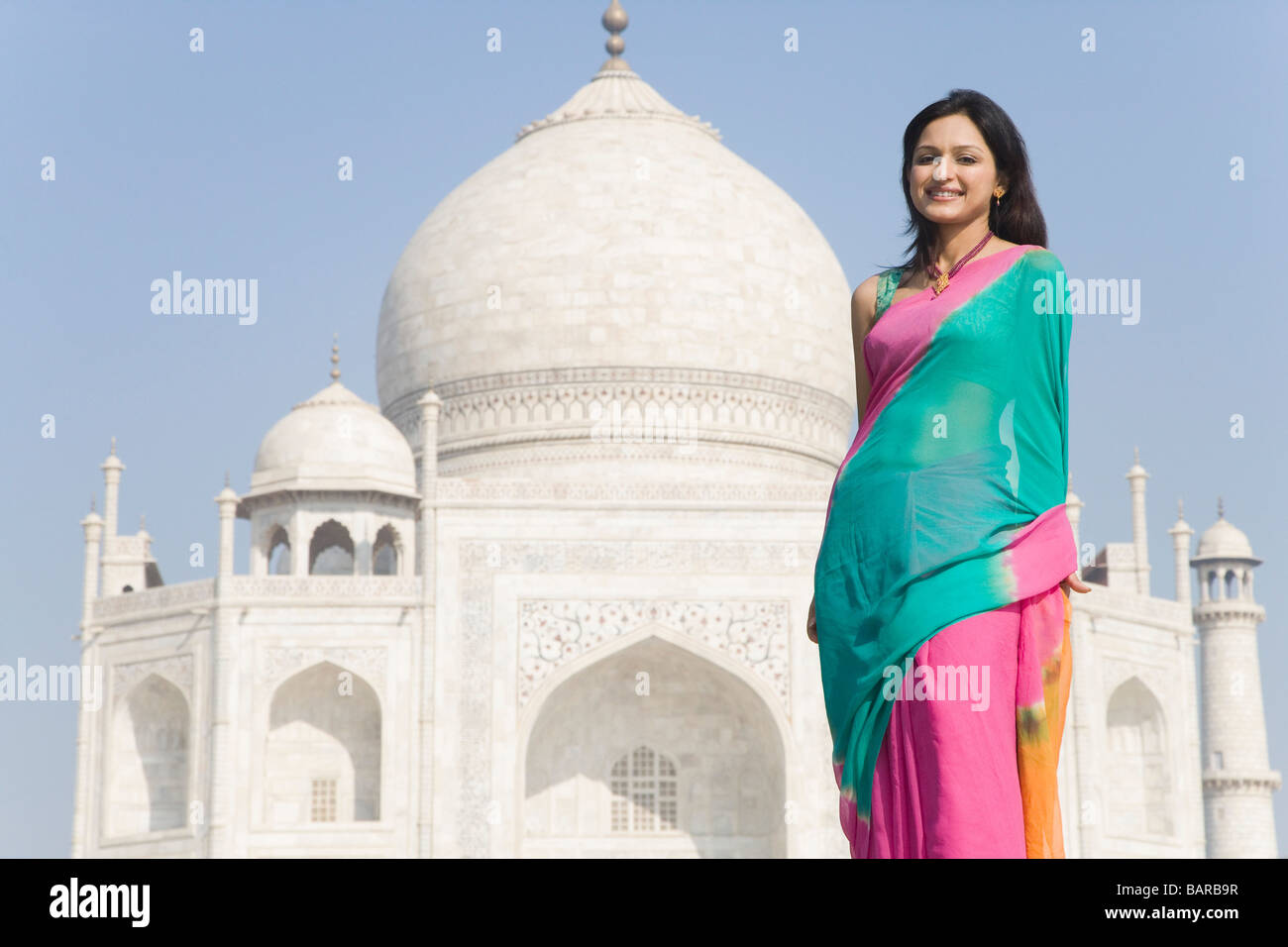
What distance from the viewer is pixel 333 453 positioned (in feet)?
62.0

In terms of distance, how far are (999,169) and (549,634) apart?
49.1ft

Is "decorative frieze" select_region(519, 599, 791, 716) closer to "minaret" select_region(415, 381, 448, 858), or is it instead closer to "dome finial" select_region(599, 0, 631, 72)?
"minaret" select_region(415, 381, 448, 858)

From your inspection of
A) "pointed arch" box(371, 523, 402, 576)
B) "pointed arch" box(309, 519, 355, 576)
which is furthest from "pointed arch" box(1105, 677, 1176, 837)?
"pointed arch" box(309, 519, 355, 576)

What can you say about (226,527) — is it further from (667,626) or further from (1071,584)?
(1071,584)

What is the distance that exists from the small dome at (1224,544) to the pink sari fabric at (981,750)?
22456 mm

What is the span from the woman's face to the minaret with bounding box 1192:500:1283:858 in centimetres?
2035

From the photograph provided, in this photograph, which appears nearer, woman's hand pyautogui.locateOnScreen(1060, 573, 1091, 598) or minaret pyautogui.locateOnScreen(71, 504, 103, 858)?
woman's hand pyautogui.locateOnScreen(1060, 573, 1091, 598)

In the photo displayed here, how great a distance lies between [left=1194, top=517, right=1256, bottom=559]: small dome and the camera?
2419 cm

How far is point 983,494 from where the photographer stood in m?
2.58

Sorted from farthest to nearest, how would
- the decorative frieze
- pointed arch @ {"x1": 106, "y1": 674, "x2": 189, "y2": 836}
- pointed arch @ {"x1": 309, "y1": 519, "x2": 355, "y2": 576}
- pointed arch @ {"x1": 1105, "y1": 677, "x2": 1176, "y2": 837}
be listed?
1. pointed arch @ {"x1": 309, "y1": 519, "x2": 355, "y2": 576}
2. pointed arch @ {"x1": 1105, "y1": 677, "x2": 1176, "y2": 837}
3. pointed arch @ {"x1": 106, "y1": 674, "x2": 189, "y2": 836}
4. the decorative frieze

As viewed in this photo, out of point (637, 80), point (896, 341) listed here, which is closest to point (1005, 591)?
point (896, 341)

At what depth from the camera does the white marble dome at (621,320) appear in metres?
20.6

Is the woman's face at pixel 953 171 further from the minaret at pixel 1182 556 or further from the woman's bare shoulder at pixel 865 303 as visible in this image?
the minaret at pixel 1182 556
